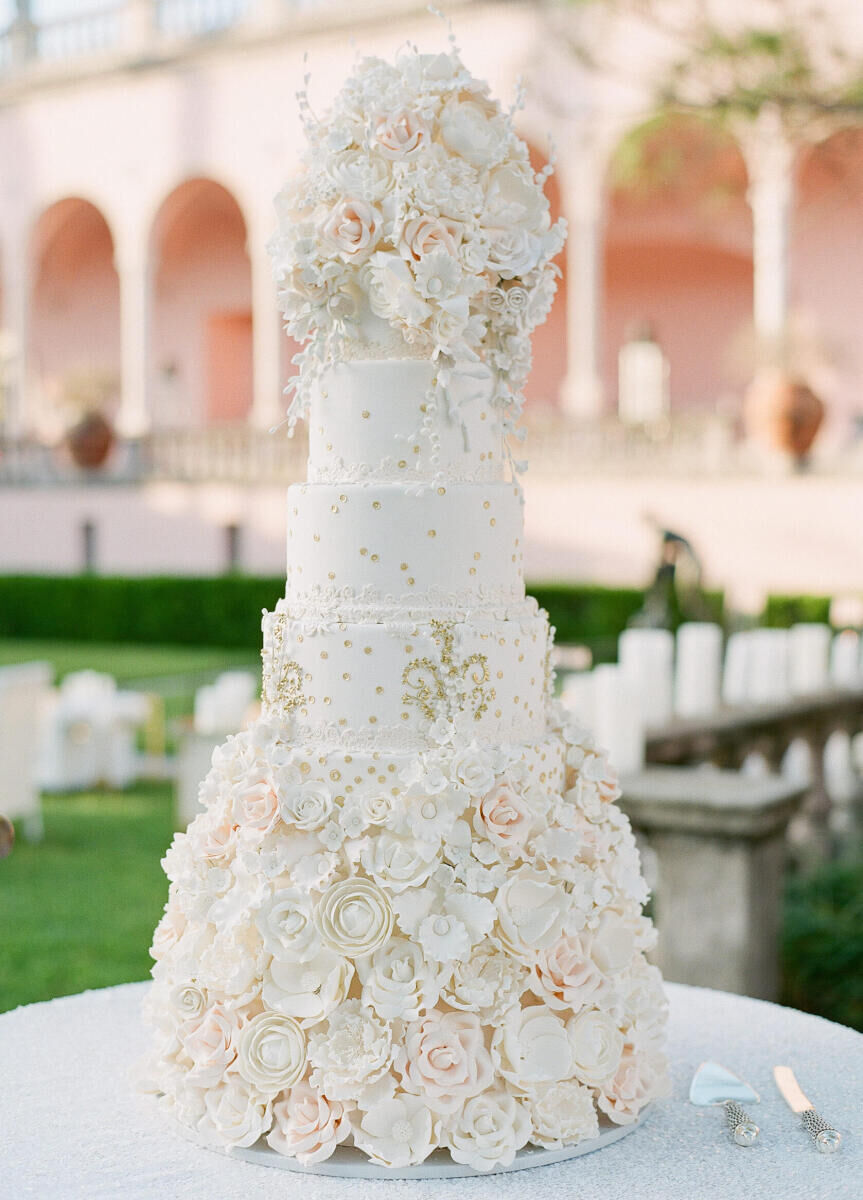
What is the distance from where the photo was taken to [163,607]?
1697cm

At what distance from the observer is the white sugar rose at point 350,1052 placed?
2.46m

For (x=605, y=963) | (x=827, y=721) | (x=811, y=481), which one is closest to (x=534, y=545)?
(x=811, y=481)

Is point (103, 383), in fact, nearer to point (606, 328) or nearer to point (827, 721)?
point (606, 328)

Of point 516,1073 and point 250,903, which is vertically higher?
point 250,903

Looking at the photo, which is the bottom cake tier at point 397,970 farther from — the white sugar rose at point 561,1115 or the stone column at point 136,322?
the stone column at point 136,322

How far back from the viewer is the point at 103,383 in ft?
69.5

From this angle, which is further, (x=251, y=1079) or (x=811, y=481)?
(x=811, y=481)

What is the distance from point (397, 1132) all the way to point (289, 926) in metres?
0.39

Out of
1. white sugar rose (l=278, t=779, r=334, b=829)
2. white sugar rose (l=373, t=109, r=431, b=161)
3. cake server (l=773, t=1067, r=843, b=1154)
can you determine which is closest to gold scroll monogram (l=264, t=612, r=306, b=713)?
white sugar rose (l=278, t=779, r=334, b=829)

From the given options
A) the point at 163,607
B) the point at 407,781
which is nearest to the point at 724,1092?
the point at 407,781

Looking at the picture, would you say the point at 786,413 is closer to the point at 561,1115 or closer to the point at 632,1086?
the point at 632,1086

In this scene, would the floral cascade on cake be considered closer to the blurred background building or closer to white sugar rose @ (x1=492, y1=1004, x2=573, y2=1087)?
white sugar rose @ (x1=492, y1=1004, x2=573, y2=1087)

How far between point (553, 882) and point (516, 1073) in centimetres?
34

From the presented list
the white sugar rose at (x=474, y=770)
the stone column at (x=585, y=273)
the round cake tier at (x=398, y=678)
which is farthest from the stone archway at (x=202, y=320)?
the white sugar rose at (x=474, y=770)
